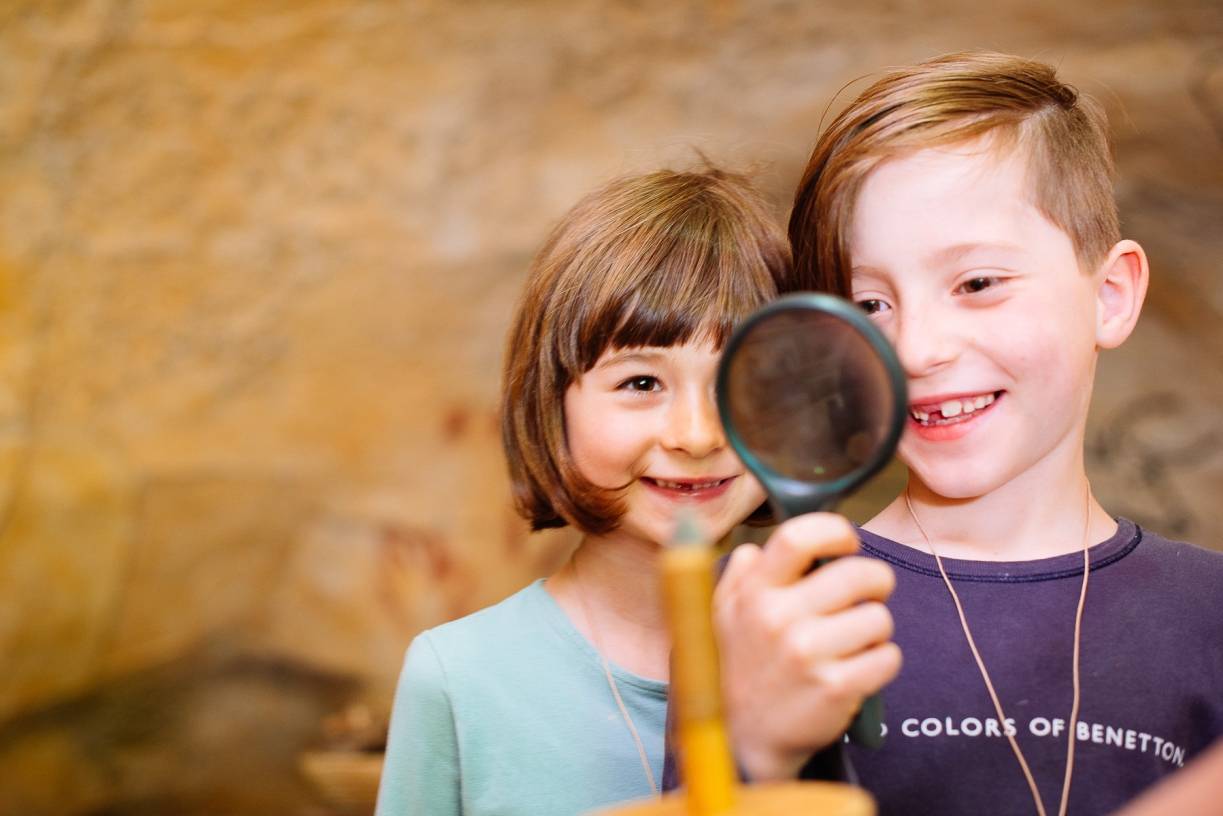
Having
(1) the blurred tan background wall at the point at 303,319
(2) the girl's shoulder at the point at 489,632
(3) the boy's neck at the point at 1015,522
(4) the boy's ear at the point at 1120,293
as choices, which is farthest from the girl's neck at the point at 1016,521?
(1) the blurred tan background wall at the point at 303,319

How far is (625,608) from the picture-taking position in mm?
1329

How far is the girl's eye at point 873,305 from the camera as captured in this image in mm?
1089

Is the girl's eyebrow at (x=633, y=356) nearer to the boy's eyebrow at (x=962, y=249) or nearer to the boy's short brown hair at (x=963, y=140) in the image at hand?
the boy's short brown hair at (x=963, y=140)

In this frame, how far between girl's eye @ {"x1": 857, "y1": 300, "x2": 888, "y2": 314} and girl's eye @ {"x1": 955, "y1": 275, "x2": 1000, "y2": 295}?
2.6 inches

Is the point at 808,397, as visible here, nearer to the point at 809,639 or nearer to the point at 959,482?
the point at 809,639

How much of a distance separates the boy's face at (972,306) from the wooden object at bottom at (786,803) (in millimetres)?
454

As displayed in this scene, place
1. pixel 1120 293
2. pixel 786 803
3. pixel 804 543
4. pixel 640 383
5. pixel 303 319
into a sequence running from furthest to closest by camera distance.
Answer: pixel 303 319, pixel 640 383, pixel 1120 293, pixel 804 543, pixel 786 803

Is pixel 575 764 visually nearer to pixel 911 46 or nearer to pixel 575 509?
pixel 575 509

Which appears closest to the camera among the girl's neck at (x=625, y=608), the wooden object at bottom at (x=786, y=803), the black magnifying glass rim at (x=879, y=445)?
the wooden object at bottom at (x=786, y=803)

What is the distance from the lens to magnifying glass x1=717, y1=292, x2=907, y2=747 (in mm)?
788

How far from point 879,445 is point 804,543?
0.09 metres

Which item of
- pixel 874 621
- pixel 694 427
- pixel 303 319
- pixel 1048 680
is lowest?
pixel 1048 680

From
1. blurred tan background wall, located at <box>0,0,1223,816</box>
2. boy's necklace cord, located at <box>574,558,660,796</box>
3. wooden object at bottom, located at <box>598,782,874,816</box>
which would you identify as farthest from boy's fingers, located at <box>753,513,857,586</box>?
blurred tan background wall, located at <box>0,0,1223,816</box>

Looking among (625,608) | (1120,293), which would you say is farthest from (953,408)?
(625,608)
